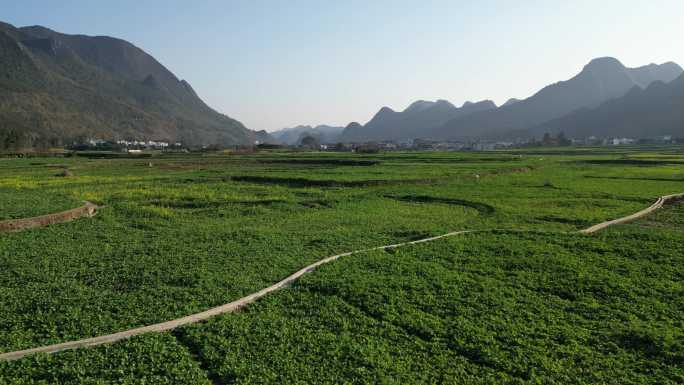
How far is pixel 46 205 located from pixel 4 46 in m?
211

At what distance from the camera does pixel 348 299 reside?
40.5 feet

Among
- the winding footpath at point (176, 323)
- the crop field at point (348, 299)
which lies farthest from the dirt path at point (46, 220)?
the winding footpath at point (176, 323)

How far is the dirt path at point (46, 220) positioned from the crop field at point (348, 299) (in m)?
0.99

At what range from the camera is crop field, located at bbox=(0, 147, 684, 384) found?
8.73 meters

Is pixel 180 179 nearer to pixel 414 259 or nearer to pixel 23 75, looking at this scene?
pixel 414 259

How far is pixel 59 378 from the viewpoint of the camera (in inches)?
321

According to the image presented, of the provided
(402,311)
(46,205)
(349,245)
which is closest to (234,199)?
(46,205)

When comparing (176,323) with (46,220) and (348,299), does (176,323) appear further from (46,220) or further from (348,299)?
(46,220)

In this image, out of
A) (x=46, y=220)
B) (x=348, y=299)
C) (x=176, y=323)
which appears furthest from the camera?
(x=46, y=220)

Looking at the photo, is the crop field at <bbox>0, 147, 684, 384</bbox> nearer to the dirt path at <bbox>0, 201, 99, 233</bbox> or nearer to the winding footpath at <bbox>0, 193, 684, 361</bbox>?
the winding footpath at <bbox>0, 193, 684, 361</bbox>

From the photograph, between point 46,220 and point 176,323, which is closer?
point 176,323

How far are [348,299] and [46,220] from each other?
18.4m

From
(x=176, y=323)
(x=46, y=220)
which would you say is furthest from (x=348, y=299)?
(x=46, y=220)

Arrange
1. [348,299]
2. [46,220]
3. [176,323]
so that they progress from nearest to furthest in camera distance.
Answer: [176,323] < [348,299] < [46,220]
